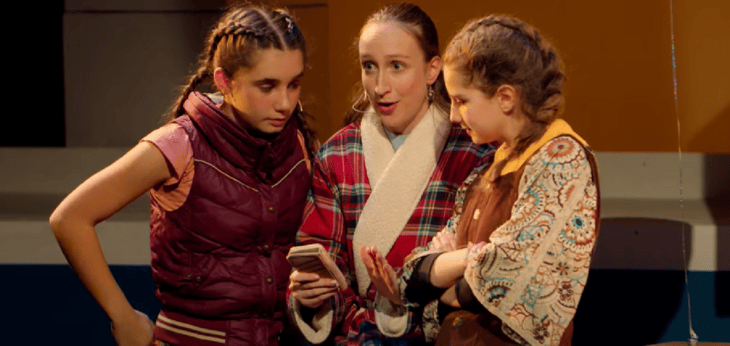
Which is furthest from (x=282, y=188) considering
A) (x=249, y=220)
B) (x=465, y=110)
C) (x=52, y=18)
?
(x=52, y=18)

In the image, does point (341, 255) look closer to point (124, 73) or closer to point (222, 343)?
point (222, 343)

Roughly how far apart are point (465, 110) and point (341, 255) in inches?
18.8

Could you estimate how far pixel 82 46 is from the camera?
354cm

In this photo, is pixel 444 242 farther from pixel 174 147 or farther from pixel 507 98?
pixel 174 147

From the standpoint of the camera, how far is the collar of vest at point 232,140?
5.66 ft

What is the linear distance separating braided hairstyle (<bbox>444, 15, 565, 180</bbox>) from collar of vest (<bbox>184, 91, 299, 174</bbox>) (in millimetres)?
521

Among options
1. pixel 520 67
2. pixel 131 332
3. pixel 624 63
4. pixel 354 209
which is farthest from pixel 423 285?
Answer: pixel 624 63

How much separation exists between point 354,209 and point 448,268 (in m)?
0.37

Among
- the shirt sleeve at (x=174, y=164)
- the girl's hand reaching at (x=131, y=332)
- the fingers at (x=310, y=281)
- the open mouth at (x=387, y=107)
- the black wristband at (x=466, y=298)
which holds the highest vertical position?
the open mouth at (x=387, y=107)

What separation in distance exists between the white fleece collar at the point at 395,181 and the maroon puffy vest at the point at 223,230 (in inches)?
8.2

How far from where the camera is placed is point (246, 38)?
Answer: 1696 mm

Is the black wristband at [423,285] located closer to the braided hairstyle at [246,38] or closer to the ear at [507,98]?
the ear at [507,98]

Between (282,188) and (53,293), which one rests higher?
(282,188)

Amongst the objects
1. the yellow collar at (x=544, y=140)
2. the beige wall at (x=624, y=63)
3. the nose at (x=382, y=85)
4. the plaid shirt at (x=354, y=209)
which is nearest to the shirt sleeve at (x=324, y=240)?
the plaid shirt at (x=354, y=209)
